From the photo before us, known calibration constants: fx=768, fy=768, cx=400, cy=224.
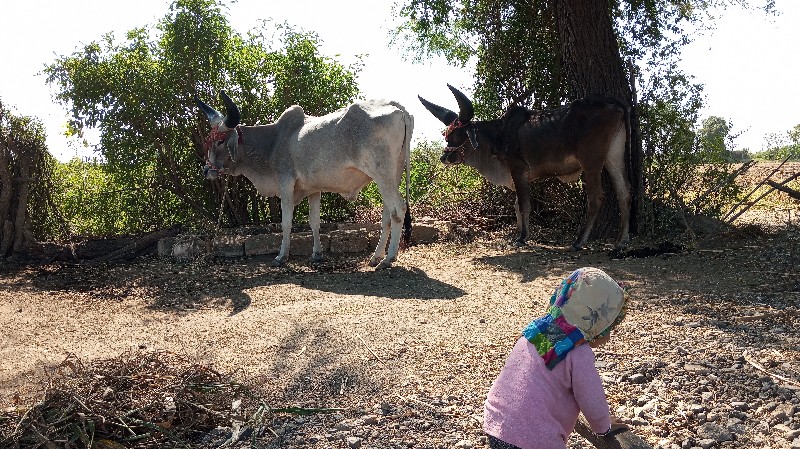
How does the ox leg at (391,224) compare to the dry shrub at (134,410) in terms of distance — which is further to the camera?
the ox leg at (391,224)

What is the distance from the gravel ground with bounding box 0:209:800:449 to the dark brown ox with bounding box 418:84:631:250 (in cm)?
67

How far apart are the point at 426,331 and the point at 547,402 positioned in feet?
8.91

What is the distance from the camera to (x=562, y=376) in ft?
9.28

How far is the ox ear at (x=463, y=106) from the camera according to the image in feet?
31.4

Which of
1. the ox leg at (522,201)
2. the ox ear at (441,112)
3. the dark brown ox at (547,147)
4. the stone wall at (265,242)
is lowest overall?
the stone wall at (265,242)

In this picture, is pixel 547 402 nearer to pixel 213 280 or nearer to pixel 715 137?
pixel 213 280

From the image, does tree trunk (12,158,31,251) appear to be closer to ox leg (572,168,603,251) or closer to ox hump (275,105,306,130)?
ox hump (275,105,306,130)

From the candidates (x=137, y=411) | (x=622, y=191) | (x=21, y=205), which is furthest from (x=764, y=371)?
(x=21, y=205)

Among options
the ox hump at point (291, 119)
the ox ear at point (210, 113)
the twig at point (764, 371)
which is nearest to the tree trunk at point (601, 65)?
the ox hump at point (291, 119)

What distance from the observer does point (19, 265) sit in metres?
9.53

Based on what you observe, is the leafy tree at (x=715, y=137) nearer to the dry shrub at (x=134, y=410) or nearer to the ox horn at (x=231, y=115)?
the ox horn at (x=231, y=115)

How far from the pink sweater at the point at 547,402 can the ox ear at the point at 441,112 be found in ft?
24.1

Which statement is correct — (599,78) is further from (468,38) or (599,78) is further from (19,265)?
(19,265)

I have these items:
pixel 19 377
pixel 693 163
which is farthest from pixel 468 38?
pixel 19 377
